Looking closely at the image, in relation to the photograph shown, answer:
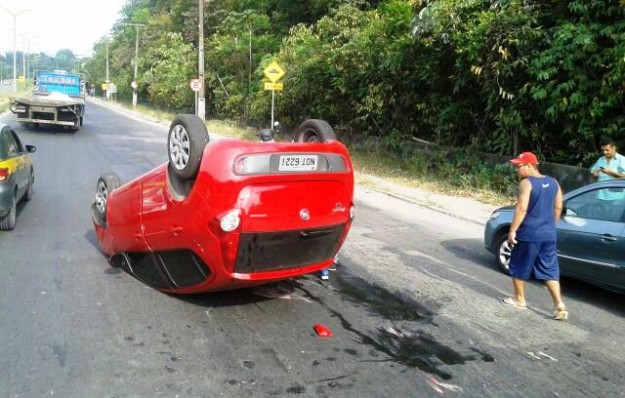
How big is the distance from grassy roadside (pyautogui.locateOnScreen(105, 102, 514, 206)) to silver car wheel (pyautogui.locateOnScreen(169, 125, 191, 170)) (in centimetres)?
853

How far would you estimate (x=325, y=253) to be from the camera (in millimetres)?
5188

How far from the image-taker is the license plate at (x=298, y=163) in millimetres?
4602

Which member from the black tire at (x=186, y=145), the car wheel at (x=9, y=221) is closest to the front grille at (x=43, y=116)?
the car wheel at (x=9, y=221)

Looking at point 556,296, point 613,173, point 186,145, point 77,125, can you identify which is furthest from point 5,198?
point 77,125

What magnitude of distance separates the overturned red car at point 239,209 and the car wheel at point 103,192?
51.9 inches

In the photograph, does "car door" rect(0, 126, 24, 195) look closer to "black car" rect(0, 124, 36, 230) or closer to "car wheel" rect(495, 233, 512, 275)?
"black car" rect(0, 124, 36, 230)

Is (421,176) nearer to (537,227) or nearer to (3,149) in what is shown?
(537,227)

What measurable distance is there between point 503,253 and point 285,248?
3.46m

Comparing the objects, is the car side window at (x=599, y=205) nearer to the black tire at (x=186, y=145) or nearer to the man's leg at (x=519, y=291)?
the man's leg at (x=519, y=291)

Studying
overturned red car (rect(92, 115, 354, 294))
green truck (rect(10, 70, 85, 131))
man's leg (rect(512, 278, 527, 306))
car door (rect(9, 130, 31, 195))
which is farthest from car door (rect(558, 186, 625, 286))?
green truck (rect(10, 70, 85, 131))

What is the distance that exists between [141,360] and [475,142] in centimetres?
1225

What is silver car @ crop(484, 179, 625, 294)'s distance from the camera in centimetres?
584

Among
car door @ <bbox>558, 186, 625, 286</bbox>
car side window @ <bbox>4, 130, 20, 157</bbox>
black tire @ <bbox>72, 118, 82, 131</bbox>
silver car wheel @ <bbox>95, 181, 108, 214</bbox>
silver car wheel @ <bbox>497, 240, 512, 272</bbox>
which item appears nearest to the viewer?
car door @ <bbox>558, 186, 625, 286</bbox>

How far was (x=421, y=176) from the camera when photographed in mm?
15516
